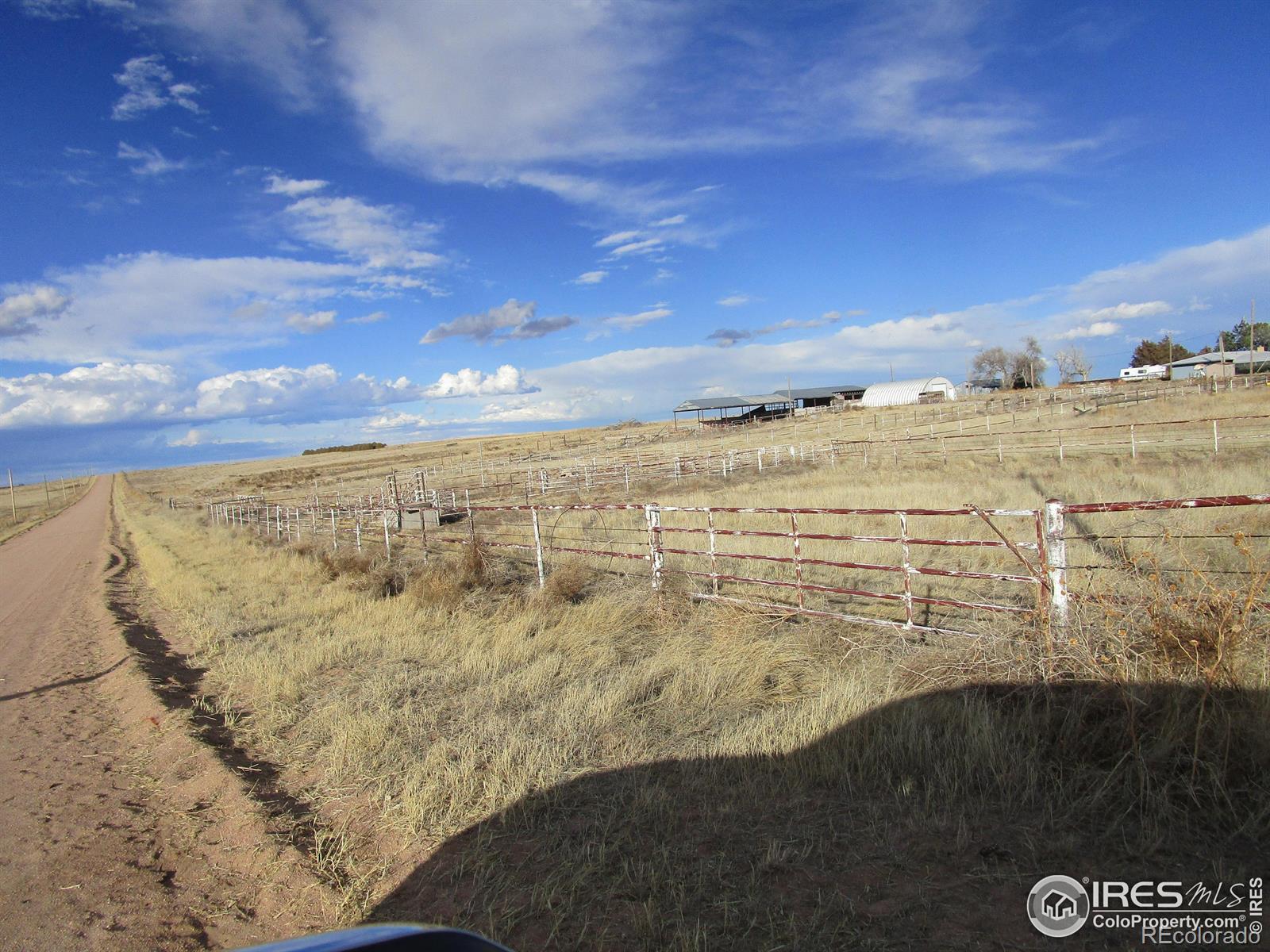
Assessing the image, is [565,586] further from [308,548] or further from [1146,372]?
[1146,372]

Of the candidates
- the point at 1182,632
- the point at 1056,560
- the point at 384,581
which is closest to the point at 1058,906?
the point at 1182,632

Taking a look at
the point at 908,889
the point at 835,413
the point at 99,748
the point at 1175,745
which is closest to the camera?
the point at 908,889

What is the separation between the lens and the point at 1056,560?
5.32m

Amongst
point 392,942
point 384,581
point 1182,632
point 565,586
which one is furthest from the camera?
point 384,581

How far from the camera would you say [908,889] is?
3.23 metres

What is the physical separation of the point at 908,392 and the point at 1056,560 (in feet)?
304

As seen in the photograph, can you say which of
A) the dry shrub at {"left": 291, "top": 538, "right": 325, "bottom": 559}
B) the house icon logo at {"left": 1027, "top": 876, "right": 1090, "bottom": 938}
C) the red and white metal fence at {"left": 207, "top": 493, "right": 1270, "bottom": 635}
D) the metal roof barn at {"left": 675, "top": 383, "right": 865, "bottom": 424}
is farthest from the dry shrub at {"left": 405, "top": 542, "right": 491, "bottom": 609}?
the metal roof barn at {"left": 675, "top": 383, "right": 865, "bottom": 424}

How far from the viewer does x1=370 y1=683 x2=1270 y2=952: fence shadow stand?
123 inches

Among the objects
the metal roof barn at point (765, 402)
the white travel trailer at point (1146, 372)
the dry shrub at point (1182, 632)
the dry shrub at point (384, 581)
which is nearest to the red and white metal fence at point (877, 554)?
the dry shrub at point (1182, 632)

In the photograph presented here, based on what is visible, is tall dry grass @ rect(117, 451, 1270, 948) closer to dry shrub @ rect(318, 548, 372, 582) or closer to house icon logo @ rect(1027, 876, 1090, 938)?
house icon logo @ rect(1027, 876, 1090, 938)

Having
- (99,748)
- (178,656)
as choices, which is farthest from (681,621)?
(178,656)

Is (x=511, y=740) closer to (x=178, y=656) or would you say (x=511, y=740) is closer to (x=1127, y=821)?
(x=1127, y=821)

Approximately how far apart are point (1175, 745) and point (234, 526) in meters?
31.2

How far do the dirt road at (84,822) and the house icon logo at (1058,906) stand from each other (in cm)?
347
